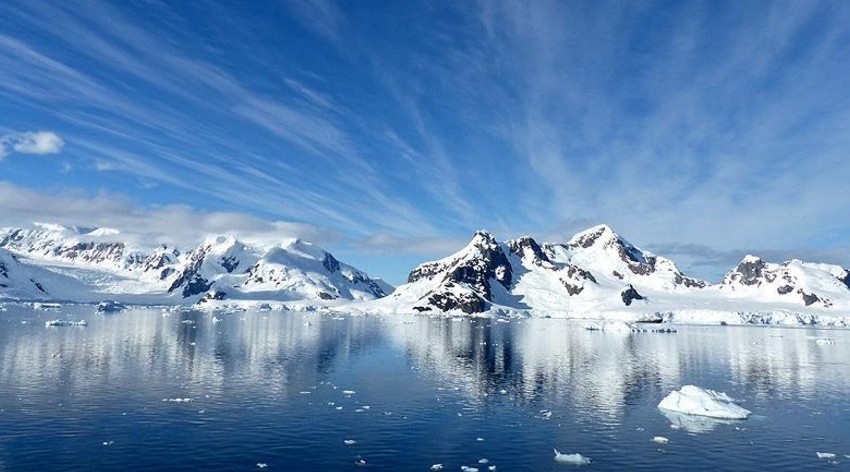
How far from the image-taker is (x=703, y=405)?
208ft

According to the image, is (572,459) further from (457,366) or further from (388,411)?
(457,366)

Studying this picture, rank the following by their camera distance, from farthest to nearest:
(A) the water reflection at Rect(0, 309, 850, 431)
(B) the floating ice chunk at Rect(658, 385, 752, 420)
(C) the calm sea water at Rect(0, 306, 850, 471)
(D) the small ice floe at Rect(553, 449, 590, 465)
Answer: (A) the water reflection at Rect(0, 309, 850, 431), (B) the floating ice chunk at Rect(658, 385, 752, 420), (C) the calm sea water at Rect(0, 306, 850, 471), (D) the small ice floe at Rect(553, 449, 590, 465)

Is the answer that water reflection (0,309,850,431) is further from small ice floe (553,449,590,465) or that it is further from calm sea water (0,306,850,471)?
small ice floe (553,449,590,465)

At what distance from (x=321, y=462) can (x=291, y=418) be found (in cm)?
1475

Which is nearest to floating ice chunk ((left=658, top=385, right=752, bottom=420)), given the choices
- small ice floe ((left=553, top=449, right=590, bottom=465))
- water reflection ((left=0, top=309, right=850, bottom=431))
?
water reflection ((left=0, top=309, right=850, bottom=431))

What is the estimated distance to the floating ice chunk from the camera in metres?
62.4

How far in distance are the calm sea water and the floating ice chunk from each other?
6.83 feet

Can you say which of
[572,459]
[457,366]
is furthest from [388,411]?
[457,366]

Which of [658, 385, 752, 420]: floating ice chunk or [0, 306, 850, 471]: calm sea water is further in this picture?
[658, 385, 752, 420]: floating ice chunk

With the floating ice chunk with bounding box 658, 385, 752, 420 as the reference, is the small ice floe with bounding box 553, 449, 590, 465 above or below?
below

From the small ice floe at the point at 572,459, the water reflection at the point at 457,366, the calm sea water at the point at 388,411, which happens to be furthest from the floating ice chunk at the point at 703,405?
the small ice floe at the point at 572,459

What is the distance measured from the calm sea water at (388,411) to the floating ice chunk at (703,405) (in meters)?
2.08

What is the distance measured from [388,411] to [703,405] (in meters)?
33.3

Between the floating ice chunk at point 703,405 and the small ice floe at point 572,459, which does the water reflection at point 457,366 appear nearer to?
the floating ice chunk at point 703,405
